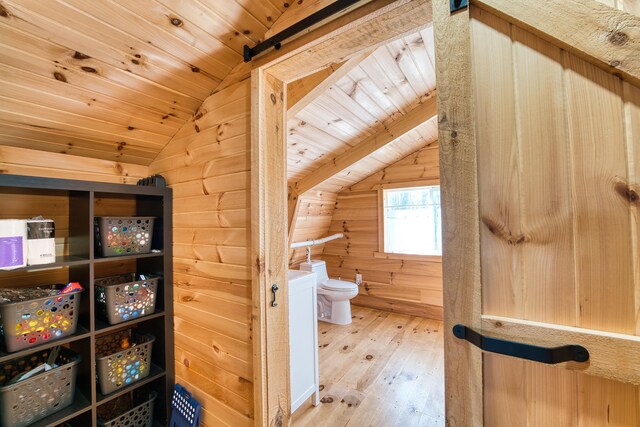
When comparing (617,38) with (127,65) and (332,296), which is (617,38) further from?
(332,296)

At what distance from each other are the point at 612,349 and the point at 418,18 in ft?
3.32

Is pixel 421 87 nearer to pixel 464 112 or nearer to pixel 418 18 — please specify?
pixel 418 18

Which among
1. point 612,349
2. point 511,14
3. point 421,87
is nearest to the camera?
point 612,349

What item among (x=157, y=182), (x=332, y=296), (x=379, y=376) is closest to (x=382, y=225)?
(x=332, y=296)

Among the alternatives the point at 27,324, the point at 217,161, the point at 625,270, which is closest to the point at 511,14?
the point at 625,270

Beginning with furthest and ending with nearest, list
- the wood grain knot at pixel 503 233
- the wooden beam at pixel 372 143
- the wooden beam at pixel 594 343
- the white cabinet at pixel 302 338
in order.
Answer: the wooden beam at pixel 372 143 < the white cabinet at pixel 302 338 < the wood grain knot at pixel 503 233 < the wooden beam at pixel 594 343

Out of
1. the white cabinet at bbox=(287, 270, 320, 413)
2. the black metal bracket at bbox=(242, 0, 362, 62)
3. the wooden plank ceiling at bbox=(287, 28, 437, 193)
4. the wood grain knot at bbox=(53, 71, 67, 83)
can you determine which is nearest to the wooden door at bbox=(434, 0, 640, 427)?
the black metal bracket at bbox=(242, 0, 362, 62)

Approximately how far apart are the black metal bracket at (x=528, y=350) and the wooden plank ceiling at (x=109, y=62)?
53.0 inches

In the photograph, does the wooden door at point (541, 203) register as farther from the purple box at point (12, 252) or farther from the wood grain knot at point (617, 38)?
the purple box at point (12, 252)

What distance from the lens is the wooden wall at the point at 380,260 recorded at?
3390 mm

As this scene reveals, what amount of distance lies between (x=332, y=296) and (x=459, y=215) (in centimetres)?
267

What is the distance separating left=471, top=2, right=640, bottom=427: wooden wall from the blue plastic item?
1386 mm

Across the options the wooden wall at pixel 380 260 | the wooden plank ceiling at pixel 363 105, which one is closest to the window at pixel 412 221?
the wooden wall at pixel 380 260

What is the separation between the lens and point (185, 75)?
124 centimetres
